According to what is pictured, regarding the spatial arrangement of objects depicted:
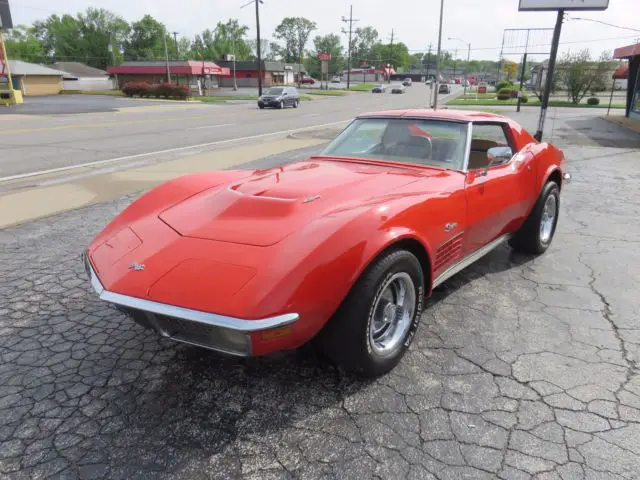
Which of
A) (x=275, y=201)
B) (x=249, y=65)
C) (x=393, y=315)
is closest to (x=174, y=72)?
(x=249, y=65)

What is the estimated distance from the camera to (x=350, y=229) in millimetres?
2473

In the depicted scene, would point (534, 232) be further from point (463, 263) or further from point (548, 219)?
point (463, 263)

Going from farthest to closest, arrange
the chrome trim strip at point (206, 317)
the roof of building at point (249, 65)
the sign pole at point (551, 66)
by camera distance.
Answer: the roof of building at point (249, 65) < the sign pole at point (551, 66) < the chrome trim strip at point (206, 317)

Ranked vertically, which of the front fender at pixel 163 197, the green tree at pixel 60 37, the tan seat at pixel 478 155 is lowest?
the front fender at pixel 163 197

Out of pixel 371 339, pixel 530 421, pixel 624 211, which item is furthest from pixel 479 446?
pixel 624 211

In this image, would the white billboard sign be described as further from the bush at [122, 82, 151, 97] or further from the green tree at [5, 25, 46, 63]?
the green tree at [5, 25, 46, 63]

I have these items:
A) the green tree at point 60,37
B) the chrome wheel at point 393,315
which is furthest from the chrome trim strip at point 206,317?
the green tree at point 60,37

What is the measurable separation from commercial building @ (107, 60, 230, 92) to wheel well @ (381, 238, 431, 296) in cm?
6164

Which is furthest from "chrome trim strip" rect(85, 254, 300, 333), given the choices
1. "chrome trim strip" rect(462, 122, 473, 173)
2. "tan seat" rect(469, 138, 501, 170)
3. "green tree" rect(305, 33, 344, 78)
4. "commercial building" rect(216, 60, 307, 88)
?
"green tree" rect(305, 33, 344, 78)

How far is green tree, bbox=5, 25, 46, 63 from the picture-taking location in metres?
93.1

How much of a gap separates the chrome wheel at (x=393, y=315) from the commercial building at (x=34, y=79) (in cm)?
5736

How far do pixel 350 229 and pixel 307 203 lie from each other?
0.42 m

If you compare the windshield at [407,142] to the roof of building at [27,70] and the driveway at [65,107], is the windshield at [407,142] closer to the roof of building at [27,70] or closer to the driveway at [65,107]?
the driveway at [65,107]

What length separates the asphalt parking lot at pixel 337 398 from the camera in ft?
7.16
